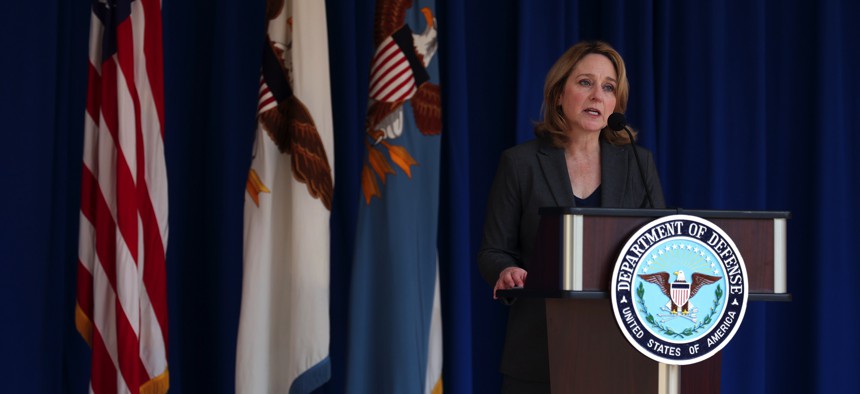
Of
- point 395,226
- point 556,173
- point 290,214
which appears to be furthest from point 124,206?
point 556,173

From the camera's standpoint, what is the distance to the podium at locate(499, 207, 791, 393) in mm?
A: 1992

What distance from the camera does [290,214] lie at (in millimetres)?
3596

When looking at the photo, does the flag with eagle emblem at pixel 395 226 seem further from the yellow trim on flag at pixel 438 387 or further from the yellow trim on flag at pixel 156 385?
the yellow trim on flag at pixel 156 385

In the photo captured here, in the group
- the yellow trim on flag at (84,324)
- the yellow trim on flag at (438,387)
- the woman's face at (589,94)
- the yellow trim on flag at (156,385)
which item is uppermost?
the woman's face at (589,94)

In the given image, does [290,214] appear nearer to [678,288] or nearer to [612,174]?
[612,174]

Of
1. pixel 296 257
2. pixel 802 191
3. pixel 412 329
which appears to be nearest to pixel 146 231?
pixel 296 257

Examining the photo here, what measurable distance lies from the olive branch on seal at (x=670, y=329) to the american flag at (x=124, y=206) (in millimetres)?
1889

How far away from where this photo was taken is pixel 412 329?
3627mm

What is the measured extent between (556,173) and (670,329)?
2.82 feet

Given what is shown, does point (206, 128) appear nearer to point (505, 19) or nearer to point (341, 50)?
point (341, 50)

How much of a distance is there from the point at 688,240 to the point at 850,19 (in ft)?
11.6

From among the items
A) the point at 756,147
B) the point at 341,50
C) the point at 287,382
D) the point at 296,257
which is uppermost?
the point at 341,50

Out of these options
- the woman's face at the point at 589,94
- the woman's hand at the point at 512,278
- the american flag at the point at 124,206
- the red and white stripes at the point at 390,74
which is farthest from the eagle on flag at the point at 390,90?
the woman's hand at the point at 512,278

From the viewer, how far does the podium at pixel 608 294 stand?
1.99 meters
